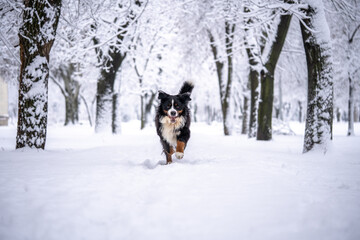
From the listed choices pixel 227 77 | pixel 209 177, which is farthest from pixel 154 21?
pixel 209 177

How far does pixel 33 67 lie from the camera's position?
507 cm

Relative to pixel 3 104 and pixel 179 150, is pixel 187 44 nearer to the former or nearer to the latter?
pixel 179 150

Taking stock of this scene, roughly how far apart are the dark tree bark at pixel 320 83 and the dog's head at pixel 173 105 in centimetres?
299

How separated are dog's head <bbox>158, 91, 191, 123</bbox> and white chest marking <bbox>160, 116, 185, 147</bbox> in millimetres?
99

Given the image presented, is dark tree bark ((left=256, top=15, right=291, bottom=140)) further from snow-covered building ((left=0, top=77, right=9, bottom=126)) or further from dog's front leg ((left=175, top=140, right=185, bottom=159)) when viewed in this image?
snow-covered building ((left=0, top=77, right=9, bottom=126))

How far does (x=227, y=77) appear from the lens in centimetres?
1427

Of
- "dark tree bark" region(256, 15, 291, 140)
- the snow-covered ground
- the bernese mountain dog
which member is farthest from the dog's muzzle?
"dark tree bark" region(256, 15, 291, 140)

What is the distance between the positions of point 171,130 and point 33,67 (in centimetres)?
340

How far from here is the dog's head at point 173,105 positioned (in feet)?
15.2

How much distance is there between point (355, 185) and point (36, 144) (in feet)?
19.5

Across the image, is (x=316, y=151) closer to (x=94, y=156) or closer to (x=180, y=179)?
(x=180, y=179)

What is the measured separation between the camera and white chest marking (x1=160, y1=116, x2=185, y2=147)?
15.5 feet

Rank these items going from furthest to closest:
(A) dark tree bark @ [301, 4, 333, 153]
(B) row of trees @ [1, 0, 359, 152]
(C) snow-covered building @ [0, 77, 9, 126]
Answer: (C) snow-covered building @ [0, 77, 9, 126] < (A) dark tree bark @ [301, 4, 333, 153] < (B) row of trees @ [1, 0, 359, 152]

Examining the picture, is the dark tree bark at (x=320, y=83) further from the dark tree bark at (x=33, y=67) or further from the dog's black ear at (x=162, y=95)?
the dark tree bark at (x=33, y=67)
